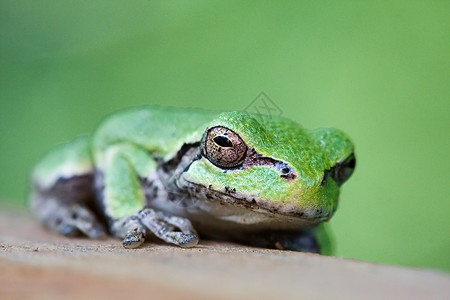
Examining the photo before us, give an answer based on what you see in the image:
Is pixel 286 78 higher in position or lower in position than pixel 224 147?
higher

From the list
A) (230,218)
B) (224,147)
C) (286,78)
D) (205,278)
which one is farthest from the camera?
(286,78)

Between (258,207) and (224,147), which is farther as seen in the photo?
(224,147)

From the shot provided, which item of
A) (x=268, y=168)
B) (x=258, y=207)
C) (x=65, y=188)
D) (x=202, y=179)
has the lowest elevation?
(x=65, y=188)

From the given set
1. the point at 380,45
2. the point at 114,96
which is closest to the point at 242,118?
the point at 380,45

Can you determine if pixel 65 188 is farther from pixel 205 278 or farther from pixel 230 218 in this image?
pixel 205 278

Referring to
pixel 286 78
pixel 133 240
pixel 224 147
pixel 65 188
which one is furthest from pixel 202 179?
pixel 286 78

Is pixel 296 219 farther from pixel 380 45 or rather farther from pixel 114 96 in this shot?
pixel 114 96

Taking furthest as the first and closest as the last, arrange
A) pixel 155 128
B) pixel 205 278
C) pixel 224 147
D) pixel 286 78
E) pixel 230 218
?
pixel 286 78 < pixel 155 128 < pixel 230 218 < pixel 224 147 < pixel 205 278

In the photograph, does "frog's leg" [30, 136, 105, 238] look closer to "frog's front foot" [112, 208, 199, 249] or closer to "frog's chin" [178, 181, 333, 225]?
"frog's front foot" [112, 208, 199, 249]

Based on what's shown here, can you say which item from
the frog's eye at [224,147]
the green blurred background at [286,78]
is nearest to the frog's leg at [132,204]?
the frog's eye at [224,147]
